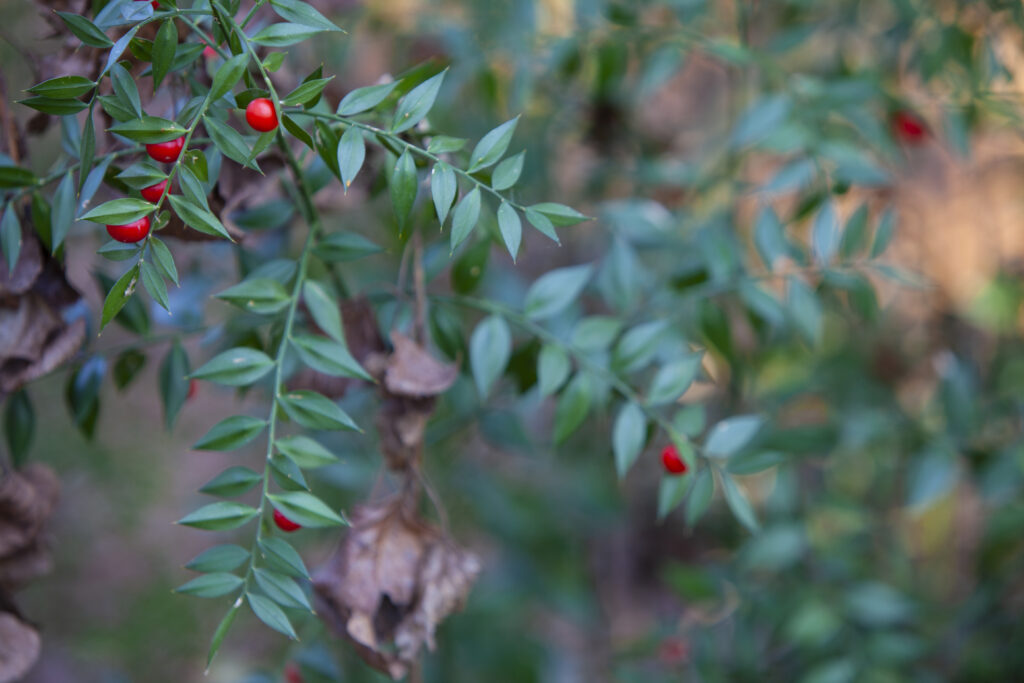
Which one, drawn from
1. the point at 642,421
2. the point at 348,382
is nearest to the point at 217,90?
the point at 348,382

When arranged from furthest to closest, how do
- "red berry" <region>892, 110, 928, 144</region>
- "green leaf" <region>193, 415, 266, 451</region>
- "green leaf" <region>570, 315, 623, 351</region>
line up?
1. "red berry" <region>892, 110, 928, 144</region>
2. "green leaf" <region>570, 315, 623, 351</region>
3. "green leaf" <region>193, 415, 266, 451</region>

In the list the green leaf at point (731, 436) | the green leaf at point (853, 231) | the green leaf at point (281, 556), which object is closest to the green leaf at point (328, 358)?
the green leaf at point (281, 556)

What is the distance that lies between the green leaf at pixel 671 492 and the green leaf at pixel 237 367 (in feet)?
1.27

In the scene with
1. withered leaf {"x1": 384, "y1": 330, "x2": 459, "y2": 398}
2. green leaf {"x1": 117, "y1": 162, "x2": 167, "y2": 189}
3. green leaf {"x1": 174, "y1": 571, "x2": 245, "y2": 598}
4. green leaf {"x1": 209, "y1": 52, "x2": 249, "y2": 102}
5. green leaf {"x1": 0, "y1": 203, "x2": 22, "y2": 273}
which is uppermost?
green leaf {"x1": 209, "y1": 52, "x2": 249, "y2": 102}

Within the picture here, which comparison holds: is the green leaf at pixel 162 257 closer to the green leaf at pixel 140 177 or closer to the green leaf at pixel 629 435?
the green leaf at pixel 140 177

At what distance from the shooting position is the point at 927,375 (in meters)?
1.61

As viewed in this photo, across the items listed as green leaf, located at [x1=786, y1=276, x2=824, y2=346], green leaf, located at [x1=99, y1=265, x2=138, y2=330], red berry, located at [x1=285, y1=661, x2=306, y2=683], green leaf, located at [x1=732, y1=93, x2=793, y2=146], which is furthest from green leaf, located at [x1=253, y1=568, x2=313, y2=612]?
green leaf, located at [x1=732, y1=93, x2=793, y2=146]

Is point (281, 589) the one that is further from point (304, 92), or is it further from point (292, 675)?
point (292, 675)

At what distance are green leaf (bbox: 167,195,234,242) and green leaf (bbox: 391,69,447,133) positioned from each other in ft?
0.50

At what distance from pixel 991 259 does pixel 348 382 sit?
1327 millimetres

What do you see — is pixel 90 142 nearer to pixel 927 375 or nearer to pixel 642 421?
pixel 642 421

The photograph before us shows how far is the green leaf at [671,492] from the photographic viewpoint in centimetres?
79

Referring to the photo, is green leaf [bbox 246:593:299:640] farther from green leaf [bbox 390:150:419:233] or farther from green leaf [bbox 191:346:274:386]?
green leaf [bbox 390:150:419:233]

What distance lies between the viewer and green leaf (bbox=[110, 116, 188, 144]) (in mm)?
550
